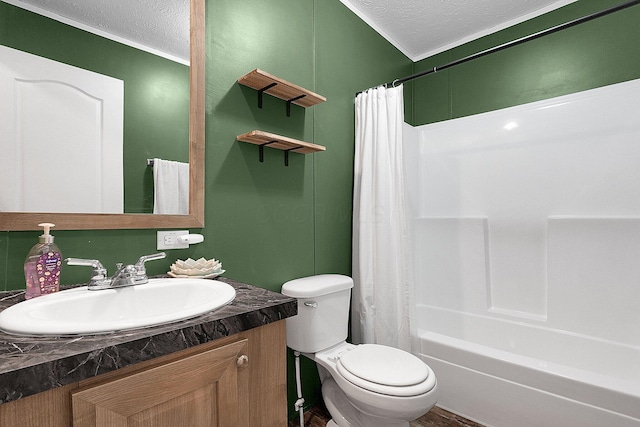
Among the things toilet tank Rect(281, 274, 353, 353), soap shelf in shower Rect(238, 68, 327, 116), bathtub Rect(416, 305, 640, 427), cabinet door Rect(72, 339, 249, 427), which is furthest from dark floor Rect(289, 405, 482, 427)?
soap shelf in shower Rect(238, 68, 327, 116)

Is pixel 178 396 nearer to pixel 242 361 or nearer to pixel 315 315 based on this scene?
pixel 242 361

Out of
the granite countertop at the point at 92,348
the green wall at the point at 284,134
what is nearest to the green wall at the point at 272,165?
the green wall at the point at 284,134

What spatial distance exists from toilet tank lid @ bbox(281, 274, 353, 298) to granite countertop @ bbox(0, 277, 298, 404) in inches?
27.2

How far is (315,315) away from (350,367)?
0.31 m

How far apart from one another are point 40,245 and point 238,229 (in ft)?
2.41

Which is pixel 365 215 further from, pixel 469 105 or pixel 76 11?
pixel 76 11

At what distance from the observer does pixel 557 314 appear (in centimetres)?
210

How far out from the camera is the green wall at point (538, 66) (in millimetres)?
2008

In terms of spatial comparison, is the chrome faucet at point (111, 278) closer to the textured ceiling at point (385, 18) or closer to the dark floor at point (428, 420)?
the textured ceiling at point (385, 18)

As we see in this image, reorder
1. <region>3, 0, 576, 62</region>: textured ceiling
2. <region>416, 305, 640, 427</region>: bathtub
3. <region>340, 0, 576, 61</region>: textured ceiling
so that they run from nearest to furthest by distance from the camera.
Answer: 1. <region>3, 0, 576, 62</region>: textured ceiling
2. <region>416, 305, 640, 427</region>: bathtub
3. <region>340, 0, 576, 61</region>: textured ceiling

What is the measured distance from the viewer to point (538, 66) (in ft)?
7.46

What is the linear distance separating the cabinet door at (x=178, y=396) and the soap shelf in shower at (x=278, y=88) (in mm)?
1158

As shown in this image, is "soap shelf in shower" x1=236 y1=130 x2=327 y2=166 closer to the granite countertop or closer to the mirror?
the mirror

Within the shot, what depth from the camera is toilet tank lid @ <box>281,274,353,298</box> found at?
157 centimetres
